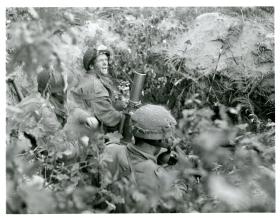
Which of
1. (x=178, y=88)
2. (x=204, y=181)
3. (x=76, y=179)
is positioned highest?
(x=178, y=88)

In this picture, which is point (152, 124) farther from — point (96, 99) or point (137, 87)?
point (96, 99)

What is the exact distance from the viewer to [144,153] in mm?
4035

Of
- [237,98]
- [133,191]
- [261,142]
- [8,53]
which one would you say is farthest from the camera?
[237,98]

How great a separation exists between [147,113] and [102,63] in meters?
1.13

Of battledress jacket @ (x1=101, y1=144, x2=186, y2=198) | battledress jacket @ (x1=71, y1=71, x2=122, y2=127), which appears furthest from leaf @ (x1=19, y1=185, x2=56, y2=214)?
battledress jacket @ (x1=71, y1=71, x2=122, y2=127)

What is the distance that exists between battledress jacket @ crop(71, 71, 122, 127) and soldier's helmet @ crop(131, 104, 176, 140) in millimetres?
867

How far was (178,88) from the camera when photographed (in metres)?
4.75

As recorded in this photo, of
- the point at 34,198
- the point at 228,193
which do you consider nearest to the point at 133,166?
the point at 228,193

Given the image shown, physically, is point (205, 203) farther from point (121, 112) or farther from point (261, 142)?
point (121, 112)

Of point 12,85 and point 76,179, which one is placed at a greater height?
point 12,85

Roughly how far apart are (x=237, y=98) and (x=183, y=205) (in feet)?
4.49

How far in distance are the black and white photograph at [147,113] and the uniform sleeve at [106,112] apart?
0.4 inches

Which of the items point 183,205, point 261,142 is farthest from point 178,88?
point 183,205

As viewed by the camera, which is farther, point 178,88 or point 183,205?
point 178,88
